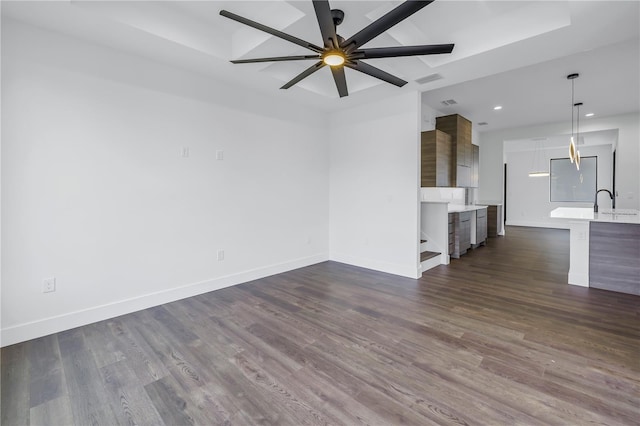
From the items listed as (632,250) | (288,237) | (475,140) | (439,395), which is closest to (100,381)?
(439,395)

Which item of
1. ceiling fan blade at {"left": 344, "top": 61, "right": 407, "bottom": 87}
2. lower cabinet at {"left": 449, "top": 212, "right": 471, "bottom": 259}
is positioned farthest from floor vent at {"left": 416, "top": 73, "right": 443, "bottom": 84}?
lower cabinet at {"left": 449, "top": 212, "right": 471, "bottom": 259}

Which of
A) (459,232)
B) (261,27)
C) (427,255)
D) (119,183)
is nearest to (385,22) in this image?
(261,27)

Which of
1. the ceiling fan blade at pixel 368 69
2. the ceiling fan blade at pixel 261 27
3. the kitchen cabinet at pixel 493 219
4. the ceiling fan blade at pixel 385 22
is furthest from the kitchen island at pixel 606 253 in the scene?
the ceiling fan blade at pixel 261 27

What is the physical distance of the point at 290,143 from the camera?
15.0ft

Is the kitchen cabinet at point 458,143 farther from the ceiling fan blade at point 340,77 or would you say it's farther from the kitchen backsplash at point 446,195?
the ceiling fan blade at point 340,77

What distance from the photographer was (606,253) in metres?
3.61

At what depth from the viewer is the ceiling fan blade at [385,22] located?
1.60 metres

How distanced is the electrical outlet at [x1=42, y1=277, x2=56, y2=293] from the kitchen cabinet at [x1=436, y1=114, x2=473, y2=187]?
19.5 ft

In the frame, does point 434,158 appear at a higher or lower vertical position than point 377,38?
lower

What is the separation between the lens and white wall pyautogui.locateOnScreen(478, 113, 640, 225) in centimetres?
611

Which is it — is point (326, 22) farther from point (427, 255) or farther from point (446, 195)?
point (446, 195)

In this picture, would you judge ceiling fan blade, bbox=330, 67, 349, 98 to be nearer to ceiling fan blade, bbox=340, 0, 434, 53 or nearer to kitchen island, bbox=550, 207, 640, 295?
ceiling fan blade, bbox=340, 0, 434, 53

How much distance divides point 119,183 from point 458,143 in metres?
5.56

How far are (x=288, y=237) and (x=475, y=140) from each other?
20.6ft
